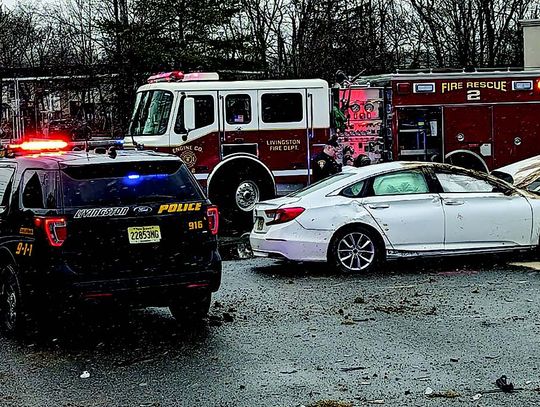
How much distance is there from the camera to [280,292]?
1126cm

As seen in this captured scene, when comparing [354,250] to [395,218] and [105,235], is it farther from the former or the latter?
[105,235]

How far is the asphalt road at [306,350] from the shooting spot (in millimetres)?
6871

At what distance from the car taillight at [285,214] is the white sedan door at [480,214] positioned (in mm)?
1827

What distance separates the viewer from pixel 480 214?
12602mm

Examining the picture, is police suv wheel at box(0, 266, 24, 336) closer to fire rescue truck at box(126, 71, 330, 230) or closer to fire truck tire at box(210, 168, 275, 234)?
fire rescue truck at box(126, 71, 330, 230)

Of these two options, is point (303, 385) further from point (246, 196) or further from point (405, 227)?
point (246, 196)

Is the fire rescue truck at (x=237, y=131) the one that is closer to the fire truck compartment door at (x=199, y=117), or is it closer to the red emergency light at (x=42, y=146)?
the fire truck compartment door at (x=199, y=117)

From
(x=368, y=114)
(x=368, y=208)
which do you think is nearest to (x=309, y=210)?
(x=368, y=208)

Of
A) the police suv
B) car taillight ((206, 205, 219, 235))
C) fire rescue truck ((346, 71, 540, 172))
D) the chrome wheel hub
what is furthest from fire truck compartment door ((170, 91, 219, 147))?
car taillight ((206, 205, 219, 235))

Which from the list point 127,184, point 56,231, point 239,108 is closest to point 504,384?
point 127,184

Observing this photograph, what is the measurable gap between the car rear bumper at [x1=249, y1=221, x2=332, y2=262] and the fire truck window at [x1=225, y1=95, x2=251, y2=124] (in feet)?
23.5

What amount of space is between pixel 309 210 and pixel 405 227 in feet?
3.94

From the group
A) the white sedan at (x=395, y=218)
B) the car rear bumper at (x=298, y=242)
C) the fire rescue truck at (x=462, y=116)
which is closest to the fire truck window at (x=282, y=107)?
the fire rescue truck at (x=462, y=116)

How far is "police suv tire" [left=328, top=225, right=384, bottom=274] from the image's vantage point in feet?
40.3
